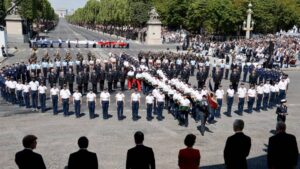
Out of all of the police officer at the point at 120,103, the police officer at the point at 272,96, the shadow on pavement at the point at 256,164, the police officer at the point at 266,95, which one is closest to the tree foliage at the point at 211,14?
the police officer at the point at 272,96

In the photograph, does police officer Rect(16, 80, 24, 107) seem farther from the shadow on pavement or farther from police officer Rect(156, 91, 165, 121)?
the shadow on pavement

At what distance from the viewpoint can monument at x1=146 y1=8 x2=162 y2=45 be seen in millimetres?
63656

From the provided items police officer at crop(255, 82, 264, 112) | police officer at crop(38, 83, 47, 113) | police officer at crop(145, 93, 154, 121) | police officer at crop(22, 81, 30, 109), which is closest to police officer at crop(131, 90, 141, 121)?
police officer at crop(145, 93, 154, 121)

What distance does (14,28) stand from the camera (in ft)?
195

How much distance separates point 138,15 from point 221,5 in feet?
95.3

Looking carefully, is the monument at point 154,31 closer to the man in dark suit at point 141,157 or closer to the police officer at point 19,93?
the police officer at point 19,93

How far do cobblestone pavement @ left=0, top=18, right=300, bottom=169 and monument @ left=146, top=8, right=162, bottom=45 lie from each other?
43.1 m

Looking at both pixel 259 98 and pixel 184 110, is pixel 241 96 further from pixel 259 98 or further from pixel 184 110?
pixel 184 110

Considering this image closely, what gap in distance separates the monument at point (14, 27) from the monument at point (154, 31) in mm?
18728

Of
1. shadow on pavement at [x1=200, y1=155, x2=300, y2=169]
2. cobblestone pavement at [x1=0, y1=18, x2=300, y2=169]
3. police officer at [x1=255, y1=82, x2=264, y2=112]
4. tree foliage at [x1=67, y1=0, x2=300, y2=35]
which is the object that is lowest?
cobblestone pavement at [x1=0, y1=18, x2=300, y2=169]

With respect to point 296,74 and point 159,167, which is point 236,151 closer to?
point 159,167

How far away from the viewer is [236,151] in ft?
27.2

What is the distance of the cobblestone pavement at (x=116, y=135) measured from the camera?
1312 cm

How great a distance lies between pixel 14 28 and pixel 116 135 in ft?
158
